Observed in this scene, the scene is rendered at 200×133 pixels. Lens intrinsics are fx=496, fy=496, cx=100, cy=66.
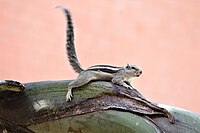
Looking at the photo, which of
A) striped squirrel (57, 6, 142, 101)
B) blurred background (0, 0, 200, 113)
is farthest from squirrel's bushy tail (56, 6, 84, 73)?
→ blurred background (0, 0, 200, 113)

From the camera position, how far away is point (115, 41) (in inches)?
85.7

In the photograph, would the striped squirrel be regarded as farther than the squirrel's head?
No

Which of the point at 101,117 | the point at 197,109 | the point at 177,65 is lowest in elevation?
the point at 197,109

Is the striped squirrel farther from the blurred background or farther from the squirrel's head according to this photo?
the blurred background

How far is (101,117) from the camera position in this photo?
35 centimetres

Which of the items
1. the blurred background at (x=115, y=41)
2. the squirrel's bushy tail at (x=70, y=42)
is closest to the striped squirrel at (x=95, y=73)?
the squirrel's bushy tail at (x=70, y=42)

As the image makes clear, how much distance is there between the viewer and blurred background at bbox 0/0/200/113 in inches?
81.7

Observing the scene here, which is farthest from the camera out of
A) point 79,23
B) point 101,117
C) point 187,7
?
point 187,7

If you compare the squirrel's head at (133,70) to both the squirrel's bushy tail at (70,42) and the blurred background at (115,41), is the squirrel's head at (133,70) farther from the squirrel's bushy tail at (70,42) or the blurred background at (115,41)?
the blurred background at (115,41)

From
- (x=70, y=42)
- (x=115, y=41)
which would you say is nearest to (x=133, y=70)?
(x=70, y=42)

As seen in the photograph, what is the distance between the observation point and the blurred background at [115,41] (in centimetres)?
207

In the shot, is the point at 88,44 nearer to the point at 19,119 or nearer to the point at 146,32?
the point at 146,32

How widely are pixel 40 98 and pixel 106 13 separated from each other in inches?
72.3

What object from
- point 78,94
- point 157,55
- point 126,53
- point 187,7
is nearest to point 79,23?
point 126,53
